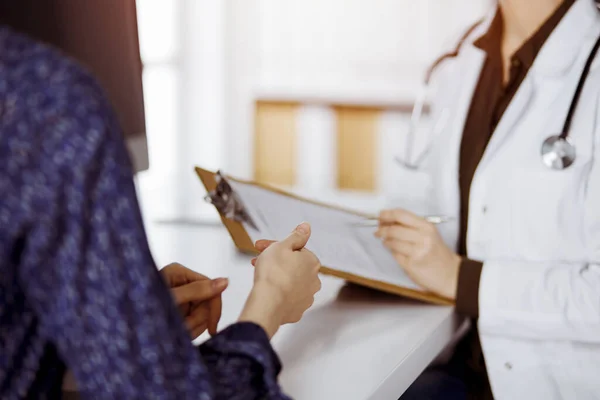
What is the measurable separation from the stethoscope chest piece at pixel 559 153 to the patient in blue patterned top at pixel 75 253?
0.68 meters

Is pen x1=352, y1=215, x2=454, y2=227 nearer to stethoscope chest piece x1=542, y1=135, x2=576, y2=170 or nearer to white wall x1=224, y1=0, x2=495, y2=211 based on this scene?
stethoscope chest piece x1=542, y1=135, x2=576, y2=170

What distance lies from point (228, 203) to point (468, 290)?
0.34 meters

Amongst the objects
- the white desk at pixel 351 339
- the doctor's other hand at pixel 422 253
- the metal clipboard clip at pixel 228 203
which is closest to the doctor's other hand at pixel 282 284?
the white desk at pixel 351 339

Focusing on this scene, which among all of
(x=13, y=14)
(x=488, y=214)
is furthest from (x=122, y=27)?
(x=488, y=214)

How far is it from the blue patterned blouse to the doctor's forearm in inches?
22.6

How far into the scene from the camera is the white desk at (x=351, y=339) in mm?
771

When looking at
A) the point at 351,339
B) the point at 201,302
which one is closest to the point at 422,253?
the point at 351,339

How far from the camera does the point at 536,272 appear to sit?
1034 mm

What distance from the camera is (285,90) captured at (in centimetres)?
264

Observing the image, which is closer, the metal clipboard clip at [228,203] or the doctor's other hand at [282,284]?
the doctor's other hand at [282,284]

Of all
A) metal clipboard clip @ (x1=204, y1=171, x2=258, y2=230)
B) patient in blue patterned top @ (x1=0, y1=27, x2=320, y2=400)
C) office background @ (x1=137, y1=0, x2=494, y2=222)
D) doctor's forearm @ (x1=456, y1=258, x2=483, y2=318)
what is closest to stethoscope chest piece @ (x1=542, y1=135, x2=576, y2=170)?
doctor's forearm @ (x1=456, y1=258, x2=483, y2=318)

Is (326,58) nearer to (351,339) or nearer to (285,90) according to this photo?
(285,90)

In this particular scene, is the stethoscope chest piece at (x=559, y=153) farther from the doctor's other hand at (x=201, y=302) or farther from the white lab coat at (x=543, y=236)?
the doctor's other hand at (x=201, y=302)

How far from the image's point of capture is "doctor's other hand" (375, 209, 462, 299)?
3.42 ft
